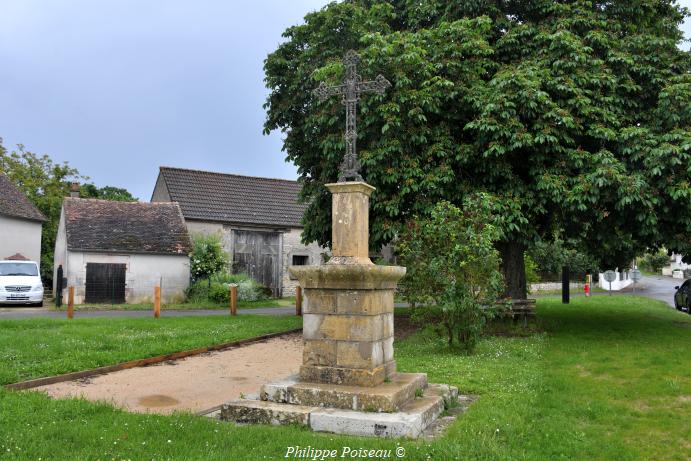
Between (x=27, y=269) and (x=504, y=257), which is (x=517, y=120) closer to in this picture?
(x=504, y=257)

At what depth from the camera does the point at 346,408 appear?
572cm

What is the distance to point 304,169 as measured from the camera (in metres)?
15.8

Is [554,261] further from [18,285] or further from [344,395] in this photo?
[344,395]

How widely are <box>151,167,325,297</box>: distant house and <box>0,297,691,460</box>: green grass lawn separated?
1629 cm

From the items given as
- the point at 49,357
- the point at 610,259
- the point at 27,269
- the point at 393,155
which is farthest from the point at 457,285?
the point at 27,269

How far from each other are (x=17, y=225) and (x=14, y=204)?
1.11m

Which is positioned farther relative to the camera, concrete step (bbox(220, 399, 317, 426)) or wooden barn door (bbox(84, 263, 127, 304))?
wooden barn door (bbox(84, 263, 127, 304))

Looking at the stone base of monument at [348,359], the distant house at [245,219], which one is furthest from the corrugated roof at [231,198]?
the stone base of monument at [348,359]

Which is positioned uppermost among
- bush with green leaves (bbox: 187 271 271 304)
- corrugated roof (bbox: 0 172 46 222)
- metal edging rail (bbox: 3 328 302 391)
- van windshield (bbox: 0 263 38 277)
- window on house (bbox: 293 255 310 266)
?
corrugated roof (bbox: 0 172 46 222)

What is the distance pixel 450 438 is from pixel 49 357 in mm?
6816

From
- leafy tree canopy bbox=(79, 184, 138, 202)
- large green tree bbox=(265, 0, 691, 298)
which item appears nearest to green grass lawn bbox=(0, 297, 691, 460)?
large green tree bbox=(265, 0, 691, 298)

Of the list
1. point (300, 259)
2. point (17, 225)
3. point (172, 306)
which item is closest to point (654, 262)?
point (300, 259)

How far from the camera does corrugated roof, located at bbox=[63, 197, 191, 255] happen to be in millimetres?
23047

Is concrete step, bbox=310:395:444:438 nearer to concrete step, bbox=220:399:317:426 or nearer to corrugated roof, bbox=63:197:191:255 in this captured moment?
concrete step, bbox=220:399:317:426
